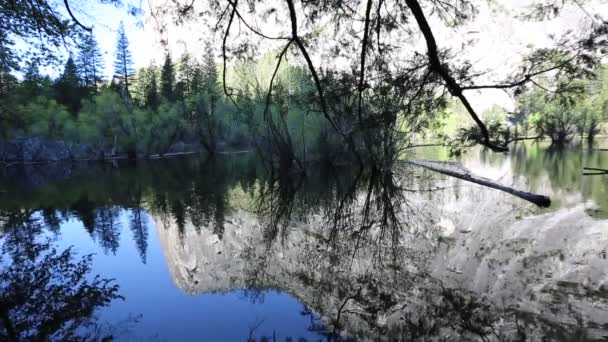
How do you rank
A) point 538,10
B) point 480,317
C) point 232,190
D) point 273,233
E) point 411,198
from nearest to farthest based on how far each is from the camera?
point 480,317 < point 538,10 < point 273,233 < point 411,198 < point 232,190

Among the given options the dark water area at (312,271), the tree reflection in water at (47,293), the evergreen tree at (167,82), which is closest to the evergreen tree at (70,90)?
the evergreen tree at (167,82)

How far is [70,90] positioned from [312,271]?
40.9m

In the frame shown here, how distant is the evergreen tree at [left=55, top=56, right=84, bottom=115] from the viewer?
33.4m

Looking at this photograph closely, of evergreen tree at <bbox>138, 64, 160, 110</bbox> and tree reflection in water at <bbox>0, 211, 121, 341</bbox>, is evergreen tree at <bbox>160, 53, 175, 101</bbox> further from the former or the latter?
tree reflection in water at <bbox>0, 211, 121, 341</bbox>

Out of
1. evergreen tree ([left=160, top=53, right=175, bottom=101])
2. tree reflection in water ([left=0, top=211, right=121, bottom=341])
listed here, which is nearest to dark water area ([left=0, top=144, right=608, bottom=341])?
tree reflection in water ([left=0, top=211, right=121, bottom=341])

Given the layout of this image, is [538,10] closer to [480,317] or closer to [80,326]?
[480,317]

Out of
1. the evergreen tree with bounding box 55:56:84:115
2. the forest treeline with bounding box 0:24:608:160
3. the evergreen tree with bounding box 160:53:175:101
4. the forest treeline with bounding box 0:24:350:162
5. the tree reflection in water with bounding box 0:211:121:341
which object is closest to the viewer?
the tree reflection in water with bounding box 0:211:121:341

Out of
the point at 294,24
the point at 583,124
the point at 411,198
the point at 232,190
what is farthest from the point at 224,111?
the point at 583,124

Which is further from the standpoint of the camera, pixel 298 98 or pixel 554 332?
pixel 298 98

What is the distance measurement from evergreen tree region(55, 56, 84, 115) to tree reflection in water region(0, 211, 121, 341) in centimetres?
3596

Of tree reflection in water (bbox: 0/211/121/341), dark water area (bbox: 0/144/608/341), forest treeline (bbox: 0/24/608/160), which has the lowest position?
dark water area (bbox: 0/144/608/341)

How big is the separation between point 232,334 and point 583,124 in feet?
133

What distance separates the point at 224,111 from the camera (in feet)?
105

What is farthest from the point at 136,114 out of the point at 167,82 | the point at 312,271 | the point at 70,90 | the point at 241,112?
the point at 312,271
